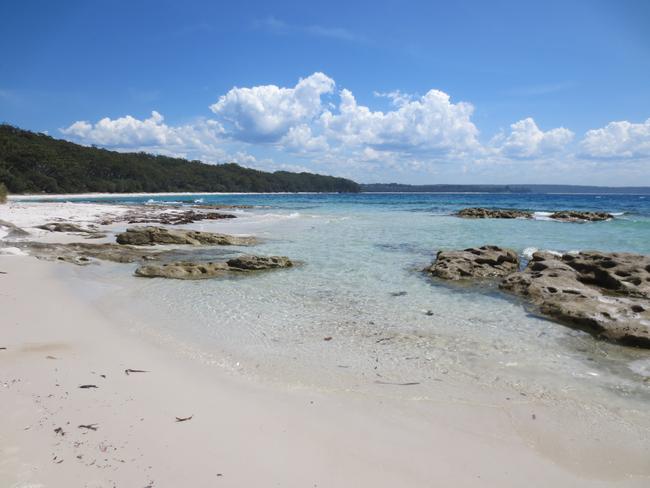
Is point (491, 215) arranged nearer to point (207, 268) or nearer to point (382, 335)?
point (207, 268)

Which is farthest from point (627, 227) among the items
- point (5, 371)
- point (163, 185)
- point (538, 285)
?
point (163, 185)

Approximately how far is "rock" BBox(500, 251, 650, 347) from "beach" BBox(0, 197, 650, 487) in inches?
23.0

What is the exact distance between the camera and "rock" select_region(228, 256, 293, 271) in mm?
12969

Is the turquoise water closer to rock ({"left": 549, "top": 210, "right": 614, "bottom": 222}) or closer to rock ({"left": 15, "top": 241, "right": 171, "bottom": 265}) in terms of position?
rock ({"left": 15, "top": 241, "right": 171, "bottom": 265})

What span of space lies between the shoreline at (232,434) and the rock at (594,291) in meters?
3.75

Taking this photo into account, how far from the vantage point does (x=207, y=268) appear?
1239 centimetres

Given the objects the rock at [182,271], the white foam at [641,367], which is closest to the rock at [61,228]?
the rock at [182,271]

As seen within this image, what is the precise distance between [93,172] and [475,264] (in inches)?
4140

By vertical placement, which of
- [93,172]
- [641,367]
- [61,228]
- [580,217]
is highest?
[93,172]

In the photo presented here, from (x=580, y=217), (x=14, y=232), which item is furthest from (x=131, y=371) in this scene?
(x=580, y=217)

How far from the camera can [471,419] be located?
15.1 ft

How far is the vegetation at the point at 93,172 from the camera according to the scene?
75688 mm

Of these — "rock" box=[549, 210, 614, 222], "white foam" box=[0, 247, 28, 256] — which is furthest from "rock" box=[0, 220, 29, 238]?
"rock" box=[549, 210, 614, 222]

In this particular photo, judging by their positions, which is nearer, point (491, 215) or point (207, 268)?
point (207, 268)
